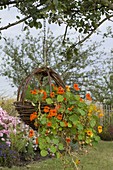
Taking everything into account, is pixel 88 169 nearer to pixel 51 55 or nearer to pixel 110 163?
pixel 110 163

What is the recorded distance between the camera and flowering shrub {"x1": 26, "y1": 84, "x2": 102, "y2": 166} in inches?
152

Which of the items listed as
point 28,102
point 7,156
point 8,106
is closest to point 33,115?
point 28,102

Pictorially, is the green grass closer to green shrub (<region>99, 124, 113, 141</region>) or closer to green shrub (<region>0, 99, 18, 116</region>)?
green shrub (<region>0, 99, 18, 116</region>)

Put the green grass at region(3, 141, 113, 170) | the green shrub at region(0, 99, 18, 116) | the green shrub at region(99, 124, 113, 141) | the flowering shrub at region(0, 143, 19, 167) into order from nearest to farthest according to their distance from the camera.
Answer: the green grass at region(3, 141, 113, 170), the flowering shrub at region(0, 143, 19, 167), the green shrub at region(0, 99, 18, 116), the green shrub at region(99, 124, 113, 141)

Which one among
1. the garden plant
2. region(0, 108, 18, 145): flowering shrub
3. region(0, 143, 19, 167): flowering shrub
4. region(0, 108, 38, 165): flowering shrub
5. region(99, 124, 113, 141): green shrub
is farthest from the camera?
region(99, 124, 113, 141): green shrub

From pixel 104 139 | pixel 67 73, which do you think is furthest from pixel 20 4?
pixel 67 73

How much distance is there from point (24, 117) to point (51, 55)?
12.2m

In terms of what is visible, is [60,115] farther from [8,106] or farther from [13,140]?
[8,106]

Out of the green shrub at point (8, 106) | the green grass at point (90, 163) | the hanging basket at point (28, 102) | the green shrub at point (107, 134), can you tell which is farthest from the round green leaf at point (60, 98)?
the green shrub at point (107, 134)

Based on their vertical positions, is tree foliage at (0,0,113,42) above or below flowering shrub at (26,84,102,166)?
above

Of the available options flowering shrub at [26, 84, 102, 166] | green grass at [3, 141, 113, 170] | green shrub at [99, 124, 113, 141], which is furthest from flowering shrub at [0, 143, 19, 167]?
green shrub at [99, 124, 113, 141]

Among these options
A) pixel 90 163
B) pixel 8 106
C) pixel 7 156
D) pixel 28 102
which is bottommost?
pixel 90 163

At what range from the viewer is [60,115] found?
4039 mm

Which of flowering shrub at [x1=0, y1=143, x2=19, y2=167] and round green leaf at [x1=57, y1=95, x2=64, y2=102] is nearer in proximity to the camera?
round green leaf at [x1=57, y1=95, x2=64, y2=102]
